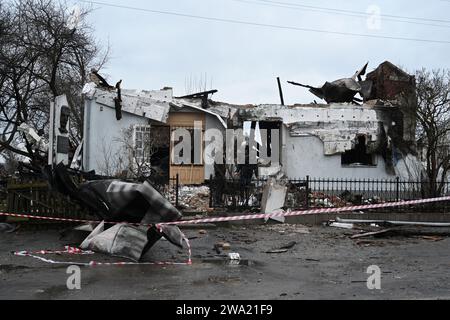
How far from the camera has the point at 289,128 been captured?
2056 centimetres

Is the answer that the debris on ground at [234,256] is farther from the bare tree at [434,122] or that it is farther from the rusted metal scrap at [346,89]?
the rusted metal scrap at [346,89]

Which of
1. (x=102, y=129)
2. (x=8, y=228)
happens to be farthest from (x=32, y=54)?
(x=8, y=228)

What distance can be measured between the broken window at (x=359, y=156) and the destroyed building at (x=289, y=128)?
0.04 m

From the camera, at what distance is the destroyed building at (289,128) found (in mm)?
19594

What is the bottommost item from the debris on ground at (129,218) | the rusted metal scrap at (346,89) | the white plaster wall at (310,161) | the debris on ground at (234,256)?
the debris on ground at (234,256)

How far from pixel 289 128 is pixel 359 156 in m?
3.43

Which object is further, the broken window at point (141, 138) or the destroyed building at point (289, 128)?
the destroyed building at point (289, 128)

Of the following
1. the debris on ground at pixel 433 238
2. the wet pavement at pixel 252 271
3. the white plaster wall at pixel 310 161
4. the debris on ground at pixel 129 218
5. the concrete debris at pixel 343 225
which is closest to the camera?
the wet pavement at pixel 252 271

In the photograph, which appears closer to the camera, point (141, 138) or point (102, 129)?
point (141, 138)

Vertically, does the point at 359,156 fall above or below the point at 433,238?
above

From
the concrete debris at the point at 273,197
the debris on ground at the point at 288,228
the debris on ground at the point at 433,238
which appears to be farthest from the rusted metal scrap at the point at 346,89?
the debris on ground at the point at 433,238

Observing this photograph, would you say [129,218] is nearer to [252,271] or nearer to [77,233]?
[77,233]
